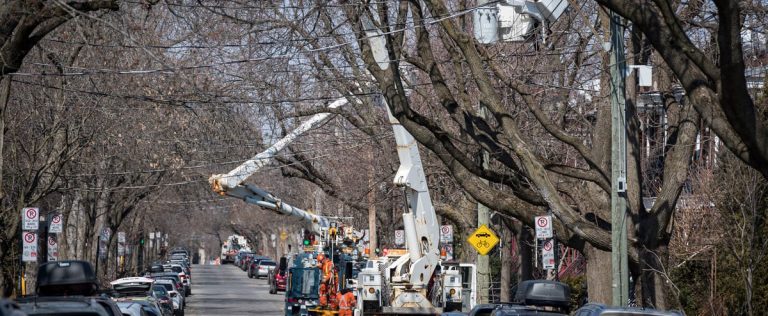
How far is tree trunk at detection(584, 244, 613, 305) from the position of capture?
22.3 meters

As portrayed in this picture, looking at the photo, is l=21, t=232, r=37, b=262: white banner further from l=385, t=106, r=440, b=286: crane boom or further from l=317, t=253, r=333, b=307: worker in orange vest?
l=385, t=106, r=440, b=286: crane boom

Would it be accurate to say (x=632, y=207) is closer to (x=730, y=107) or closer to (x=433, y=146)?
(x=433, y=146)

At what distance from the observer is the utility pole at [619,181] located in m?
19.9

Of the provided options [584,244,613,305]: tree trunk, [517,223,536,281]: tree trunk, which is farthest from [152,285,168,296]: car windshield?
[584,244,613,305]: tree trunk

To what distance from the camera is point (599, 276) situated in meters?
22.6

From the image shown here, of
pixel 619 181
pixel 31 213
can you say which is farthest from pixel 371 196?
pixel 619 181

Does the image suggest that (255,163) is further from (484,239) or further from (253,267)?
(253,267)

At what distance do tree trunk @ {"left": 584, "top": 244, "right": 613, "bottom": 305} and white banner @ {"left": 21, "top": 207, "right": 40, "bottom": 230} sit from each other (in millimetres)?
12832

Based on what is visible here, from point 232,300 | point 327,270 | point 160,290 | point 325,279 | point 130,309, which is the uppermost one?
point 327,270

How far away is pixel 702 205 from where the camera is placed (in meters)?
28.8

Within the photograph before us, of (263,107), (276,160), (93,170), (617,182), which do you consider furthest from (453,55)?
(93,170)

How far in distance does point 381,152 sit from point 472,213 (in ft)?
13.1

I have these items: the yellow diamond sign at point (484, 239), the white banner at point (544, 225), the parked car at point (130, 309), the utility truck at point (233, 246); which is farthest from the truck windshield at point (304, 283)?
the utility truck at point (233, 246)

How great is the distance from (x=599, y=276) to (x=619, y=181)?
10.8 feet
